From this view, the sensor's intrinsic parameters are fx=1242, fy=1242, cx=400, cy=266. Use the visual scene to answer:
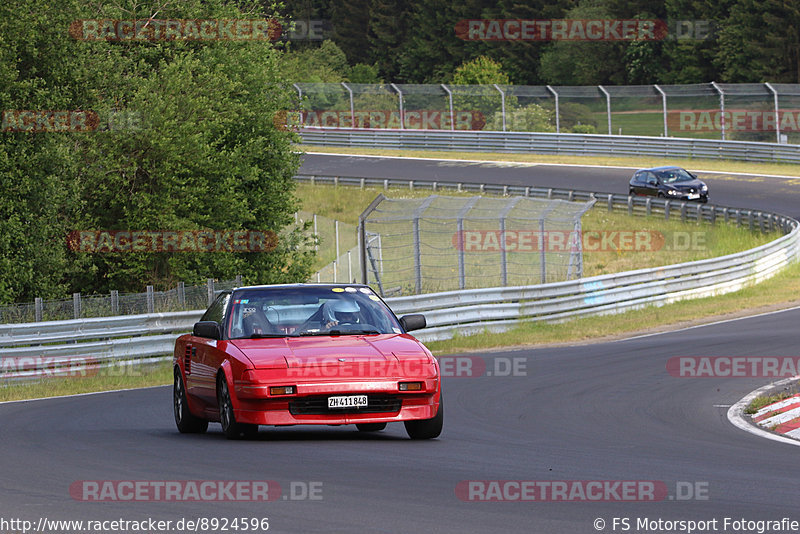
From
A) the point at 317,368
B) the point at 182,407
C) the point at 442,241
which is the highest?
the point at 317,368

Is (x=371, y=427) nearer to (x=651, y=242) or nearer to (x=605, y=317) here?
(x=605, y=317)

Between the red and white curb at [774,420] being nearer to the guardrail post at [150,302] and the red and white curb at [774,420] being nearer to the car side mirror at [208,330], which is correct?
the car side mirror at [208,330]

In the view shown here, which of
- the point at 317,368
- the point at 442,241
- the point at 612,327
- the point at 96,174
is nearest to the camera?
the point at 317,368

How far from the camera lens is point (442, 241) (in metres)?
41.6

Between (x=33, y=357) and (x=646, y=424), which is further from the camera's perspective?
(x=33, y=357)

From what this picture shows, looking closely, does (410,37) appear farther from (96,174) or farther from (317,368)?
(317,368)

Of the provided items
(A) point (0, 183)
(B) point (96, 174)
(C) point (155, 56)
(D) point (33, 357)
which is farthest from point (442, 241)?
(D) point (33, 357)

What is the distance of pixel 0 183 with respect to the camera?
2491 cm

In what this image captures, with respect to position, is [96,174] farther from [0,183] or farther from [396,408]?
[396,408]

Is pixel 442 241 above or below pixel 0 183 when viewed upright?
below

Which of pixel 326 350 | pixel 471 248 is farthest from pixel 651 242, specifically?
pixel 326 350

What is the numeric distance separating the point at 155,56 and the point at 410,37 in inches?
3017

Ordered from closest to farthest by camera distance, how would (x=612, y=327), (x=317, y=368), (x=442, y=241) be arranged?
(x=317, y=368)
(x=612, y=327)
(x=442, y=241)

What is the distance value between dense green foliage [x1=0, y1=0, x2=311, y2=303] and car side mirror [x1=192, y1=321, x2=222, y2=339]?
15025 mm
